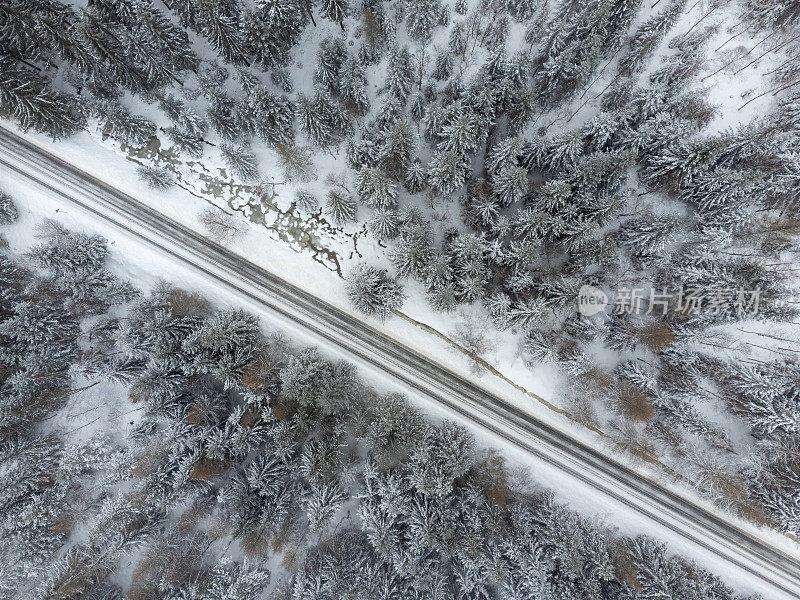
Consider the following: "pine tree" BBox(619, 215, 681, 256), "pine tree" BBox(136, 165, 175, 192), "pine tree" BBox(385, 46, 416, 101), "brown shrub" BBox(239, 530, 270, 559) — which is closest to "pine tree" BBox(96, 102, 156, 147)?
"pine tree" BBox(136, 165, 175, 192)

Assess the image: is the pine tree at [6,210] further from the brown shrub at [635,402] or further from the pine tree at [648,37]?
the brown shrub at [635,402]

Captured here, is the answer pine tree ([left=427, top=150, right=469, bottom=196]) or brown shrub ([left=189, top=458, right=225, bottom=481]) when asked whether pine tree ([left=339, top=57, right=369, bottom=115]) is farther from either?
brown shrub ([left=189, top=458, right=225, bottom=481])

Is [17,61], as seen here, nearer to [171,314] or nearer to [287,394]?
[171,314]

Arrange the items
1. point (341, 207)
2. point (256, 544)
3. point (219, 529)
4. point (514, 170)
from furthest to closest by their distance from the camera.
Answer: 1. point (219, 529)
2. point (341, 207)
3. point (256, 544)
4. point (514, 170)

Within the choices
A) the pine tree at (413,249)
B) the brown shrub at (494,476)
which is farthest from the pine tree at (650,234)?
the brown shrub at (494,476)

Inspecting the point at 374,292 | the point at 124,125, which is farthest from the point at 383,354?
the point at 124,125

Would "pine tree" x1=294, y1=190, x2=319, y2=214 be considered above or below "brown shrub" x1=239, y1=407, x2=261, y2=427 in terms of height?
above

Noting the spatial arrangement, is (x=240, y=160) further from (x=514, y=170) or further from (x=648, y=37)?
(x=648, y=37)
